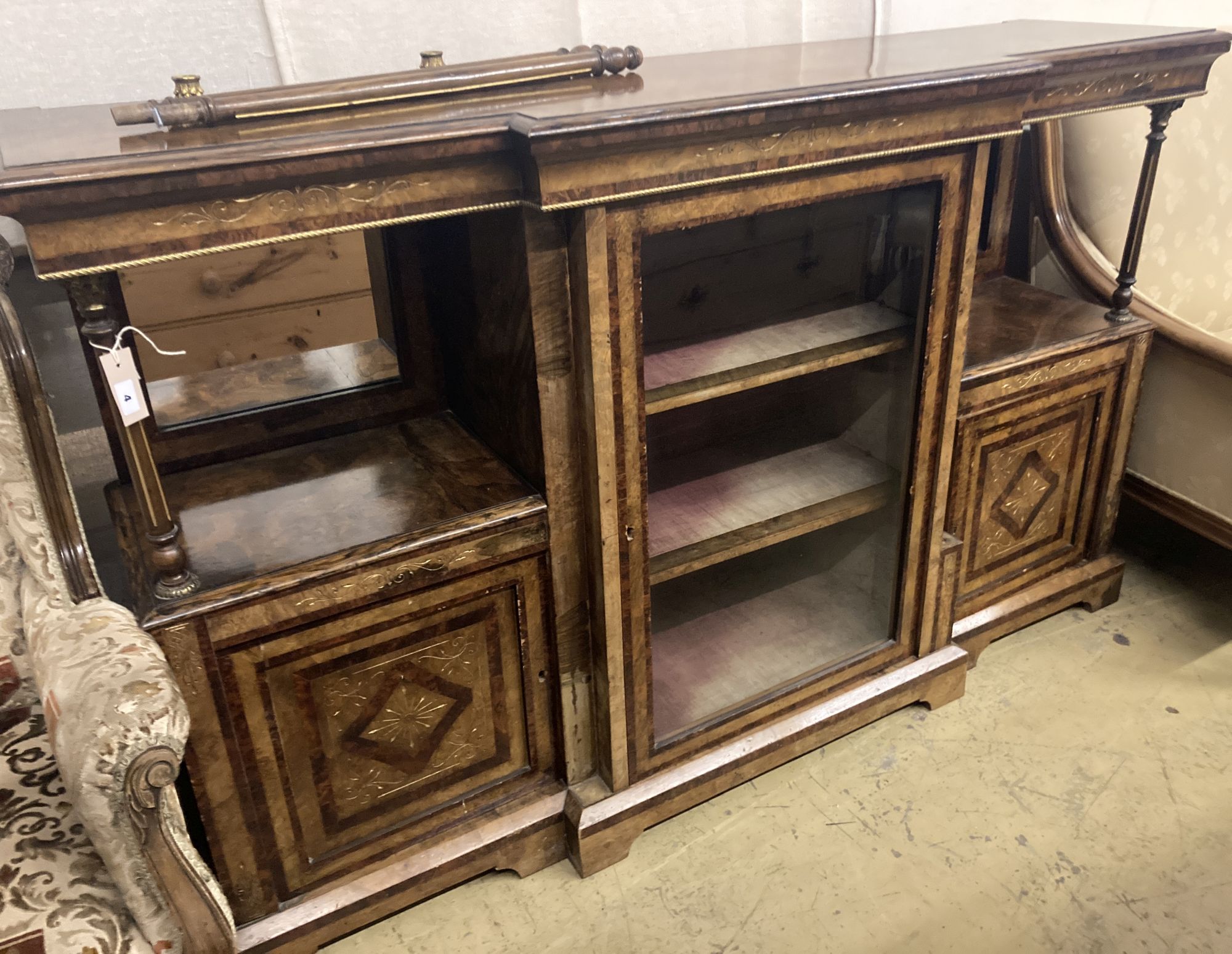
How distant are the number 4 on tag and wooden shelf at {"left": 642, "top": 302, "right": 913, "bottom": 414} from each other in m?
0.52

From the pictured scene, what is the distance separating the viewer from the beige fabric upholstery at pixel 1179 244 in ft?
5.33

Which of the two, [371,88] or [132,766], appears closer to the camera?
[132,766]

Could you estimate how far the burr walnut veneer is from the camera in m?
0.93

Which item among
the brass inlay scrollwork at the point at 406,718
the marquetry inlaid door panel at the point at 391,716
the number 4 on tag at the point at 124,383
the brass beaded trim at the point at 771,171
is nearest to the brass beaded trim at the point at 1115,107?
the brass beaded trim at the point at 771,171

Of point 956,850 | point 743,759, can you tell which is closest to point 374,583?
point 743,759

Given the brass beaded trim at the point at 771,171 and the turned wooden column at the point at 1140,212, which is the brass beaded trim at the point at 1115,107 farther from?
the brass beaded trim at the point at 771,171

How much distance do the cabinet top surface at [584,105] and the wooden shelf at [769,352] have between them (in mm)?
309

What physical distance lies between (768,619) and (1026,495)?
47cm

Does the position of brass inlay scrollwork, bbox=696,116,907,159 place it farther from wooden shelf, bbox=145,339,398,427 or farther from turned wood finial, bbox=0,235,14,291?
turned wood finial, bbox=0,235,14,291

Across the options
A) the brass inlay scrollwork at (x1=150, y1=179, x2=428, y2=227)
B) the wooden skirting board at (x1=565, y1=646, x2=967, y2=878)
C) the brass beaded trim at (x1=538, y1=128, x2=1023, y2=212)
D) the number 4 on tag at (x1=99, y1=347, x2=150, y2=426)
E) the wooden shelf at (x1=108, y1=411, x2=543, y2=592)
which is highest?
the brass inlay scrollwork at (x1=150, y1=179, x2=428, y2=227)

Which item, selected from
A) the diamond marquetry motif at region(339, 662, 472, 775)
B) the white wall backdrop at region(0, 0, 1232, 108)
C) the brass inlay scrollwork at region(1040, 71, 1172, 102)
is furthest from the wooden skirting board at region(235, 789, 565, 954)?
the brass inlay scrollwork at region(1040, 71, 1172, 102)

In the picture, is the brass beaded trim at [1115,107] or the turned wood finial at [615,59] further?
the brass beaded trim at [1115,107]

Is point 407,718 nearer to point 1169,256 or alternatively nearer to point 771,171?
point 771,171

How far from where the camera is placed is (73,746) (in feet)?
2.70
